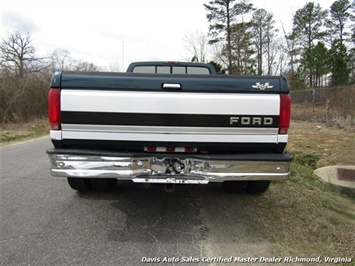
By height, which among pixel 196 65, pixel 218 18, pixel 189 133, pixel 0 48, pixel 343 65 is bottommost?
pixel 189 133

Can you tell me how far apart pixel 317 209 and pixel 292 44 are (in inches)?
1586

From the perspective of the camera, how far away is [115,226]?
3.01 meters

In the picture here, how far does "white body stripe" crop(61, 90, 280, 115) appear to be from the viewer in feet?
8.43

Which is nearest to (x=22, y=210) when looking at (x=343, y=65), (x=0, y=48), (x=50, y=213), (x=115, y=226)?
(x=50, y=213)

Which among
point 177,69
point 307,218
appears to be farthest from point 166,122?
point 177,69

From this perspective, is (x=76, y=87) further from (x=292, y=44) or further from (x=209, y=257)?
(x=292, y=44)

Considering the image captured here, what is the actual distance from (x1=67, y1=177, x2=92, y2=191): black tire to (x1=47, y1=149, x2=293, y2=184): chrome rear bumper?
108 centimetres

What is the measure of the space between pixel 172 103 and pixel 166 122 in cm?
21

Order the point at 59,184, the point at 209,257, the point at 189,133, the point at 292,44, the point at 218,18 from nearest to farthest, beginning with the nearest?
the point at 209,257 → the point at 189,133 → the point at 59,184 → the point at 218,18 → the point at 292,44

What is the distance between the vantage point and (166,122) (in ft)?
8.68

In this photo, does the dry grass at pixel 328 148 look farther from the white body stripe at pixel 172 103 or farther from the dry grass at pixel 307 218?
the white body stripe at pixel 172 103

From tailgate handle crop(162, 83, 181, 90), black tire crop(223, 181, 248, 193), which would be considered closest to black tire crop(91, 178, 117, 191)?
black tire crop(223, 181, 248, 193)

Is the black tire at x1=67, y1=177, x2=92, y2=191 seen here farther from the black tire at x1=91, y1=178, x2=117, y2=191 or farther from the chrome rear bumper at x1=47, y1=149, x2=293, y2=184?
the chrome rear bumper at x1=47, y1=149, x2=293, y2=184

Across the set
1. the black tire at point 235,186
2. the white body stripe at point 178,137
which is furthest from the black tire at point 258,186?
the white body stripe at point 178,137
